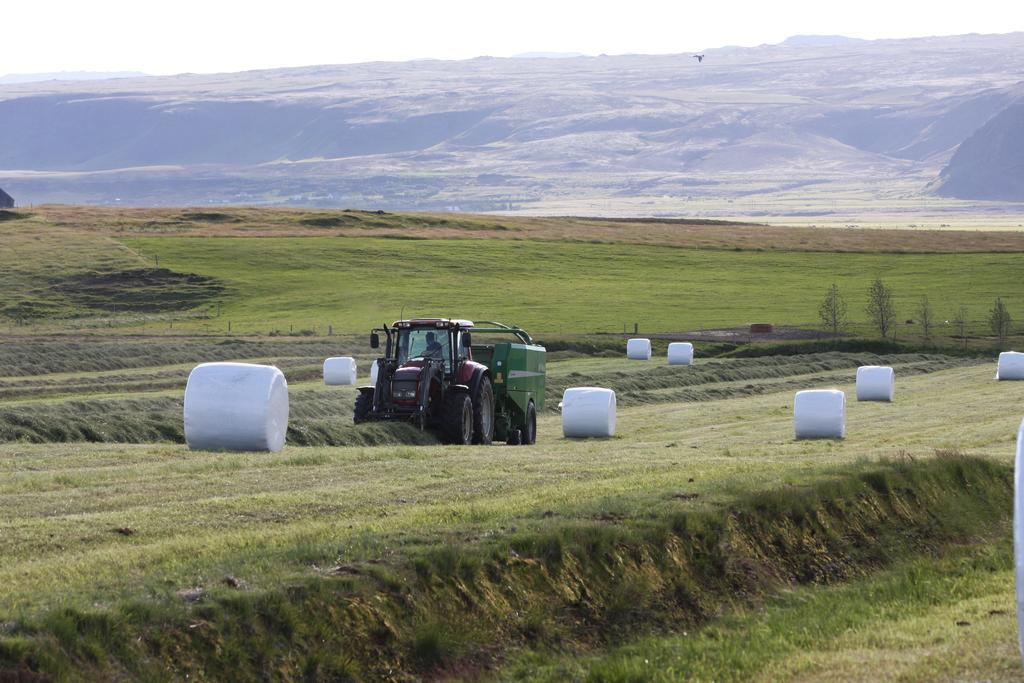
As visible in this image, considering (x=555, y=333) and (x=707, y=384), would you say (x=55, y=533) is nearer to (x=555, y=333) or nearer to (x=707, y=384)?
(x=707, y=384)

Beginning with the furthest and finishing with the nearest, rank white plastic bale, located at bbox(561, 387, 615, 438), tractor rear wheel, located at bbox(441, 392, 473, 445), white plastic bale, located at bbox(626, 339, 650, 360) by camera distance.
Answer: white plastic bale, located at bbox(626, 339, 650, 360) < white plastic bale, located at bbox(561, 387, 615, 438) < tractor rear wheel, located at bbox(441, 392, 473, 445)

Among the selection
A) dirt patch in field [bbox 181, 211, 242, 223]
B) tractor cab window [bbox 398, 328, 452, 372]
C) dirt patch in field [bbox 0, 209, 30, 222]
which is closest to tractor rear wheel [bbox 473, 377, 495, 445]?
tractor cab window [bbox 398, 328, 452, 372]

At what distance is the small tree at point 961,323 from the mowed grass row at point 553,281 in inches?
32.2

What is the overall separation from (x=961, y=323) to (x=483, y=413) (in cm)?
4754

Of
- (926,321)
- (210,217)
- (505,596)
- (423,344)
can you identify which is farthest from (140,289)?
(505,596)

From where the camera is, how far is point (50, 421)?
99.8ft

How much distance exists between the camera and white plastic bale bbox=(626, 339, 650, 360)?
2458 inches

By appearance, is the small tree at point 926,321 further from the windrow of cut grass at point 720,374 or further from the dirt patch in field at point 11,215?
the dirt patch in field at point 11,215

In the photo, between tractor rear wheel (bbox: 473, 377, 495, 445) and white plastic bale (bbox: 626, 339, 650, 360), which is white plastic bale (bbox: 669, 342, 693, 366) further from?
tractor rear wheel (bbox: 473, 377, 495, 445)

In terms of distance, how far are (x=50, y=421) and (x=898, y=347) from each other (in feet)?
145

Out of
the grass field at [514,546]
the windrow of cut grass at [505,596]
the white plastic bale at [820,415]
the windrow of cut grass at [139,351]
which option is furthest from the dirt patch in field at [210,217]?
the windrow of cut grass at [505,596]

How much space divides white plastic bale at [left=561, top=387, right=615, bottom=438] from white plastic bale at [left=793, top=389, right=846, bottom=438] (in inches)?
169

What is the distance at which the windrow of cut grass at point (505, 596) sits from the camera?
12.6 metres

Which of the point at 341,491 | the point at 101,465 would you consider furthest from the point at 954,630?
the point at 101,465
